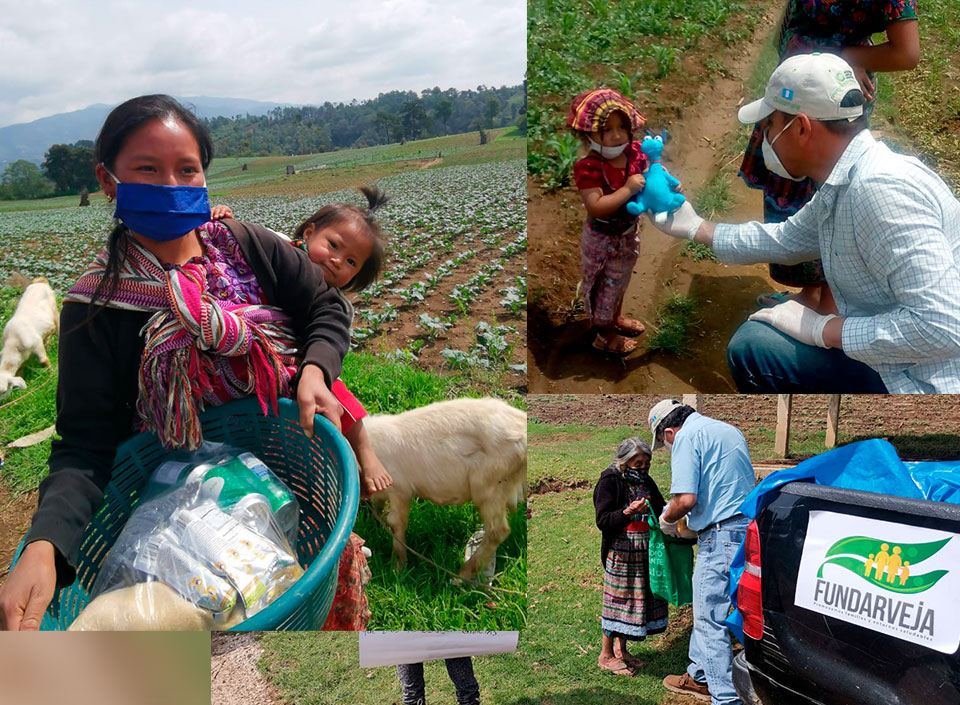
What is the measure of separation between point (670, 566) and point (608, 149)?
2.00 m

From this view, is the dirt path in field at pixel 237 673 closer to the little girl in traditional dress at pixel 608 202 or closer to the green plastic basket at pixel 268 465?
the green plastic basket at pixel 268 465

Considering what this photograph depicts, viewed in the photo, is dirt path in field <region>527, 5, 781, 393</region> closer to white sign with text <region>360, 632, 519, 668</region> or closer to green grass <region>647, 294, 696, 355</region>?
green grass <region>647, 294, 696, 355</region>

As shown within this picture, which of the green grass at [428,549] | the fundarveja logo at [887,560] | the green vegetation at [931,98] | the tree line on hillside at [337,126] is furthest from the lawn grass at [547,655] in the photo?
the green vegetation at [931,98]

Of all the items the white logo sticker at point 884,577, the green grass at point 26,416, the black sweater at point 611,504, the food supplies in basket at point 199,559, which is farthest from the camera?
the black sweater at point 611,504

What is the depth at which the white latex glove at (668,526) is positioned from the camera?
12.2 feet

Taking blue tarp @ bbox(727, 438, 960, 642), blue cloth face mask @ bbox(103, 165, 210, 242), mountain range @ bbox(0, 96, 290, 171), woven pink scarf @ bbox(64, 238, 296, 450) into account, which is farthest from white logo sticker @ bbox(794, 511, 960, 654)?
mountain range @ bbox(0, 96, 290, 171)

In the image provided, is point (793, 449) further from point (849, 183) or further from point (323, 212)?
point (323, 212)

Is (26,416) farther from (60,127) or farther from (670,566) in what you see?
(670,566)

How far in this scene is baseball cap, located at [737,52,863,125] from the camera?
9.52 feet

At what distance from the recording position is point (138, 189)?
120 inches

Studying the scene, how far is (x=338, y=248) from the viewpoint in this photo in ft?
11.5

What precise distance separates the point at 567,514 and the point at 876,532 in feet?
6.29

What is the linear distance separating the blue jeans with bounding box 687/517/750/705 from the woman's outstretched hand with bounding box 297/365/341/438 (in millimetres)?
1759

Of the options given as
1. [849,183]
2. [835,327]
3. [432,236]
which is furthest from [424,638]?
[849,183]
